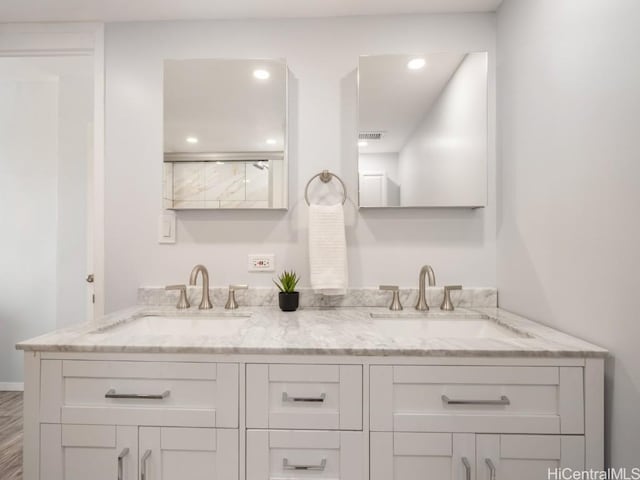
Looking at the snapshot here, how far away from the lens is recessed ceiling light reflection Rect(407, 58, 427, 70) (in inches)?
60.2

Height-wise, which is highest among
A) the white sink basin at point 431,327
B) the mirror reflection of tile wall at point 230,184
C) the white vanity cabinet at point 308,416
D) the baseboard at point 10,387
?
Result: the mirror reflection of tile wall at point 230,184

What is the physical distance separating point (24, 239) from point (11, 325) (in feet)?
2.14

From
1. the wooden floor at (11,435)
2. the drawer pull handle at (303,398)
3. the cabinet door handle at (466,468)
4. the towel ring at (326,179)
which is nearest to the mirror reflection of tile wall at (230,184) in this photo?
the towel ring at (326,179)

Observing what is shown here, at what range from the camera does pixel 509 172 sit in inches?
58.7

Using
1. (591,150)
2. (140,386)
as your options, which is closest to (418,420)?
(140,386)

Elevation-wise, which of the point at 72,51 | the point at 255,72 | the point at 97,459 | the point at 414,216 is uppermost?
the point at 72,51

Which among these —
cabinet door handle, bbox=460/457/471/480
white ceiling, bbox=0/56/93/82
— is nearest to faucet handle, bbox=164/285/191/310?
cabinet door handle, bbox=460/457/471/480

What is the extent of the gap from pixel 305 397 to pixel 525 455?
629 millimetres

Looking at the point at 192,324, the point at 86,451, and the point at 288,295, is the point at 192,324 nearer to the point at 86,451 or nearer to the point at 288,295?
the point at 288,295

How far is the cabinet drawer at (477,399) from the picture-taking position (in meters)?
0.96

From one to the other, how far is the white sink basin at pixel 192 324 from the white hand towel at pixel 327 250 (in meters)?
0.35

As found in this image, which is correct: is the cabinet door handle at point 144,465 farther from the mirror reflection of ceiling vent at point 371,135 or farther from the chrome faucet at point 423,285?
the mirror reflection of ceiling vent at point 371,135

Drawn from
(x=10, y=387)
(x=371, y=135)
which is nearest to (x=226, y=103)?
(x=371, y=135)

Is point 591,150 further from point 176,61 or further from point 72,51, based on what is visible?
point 72,51
